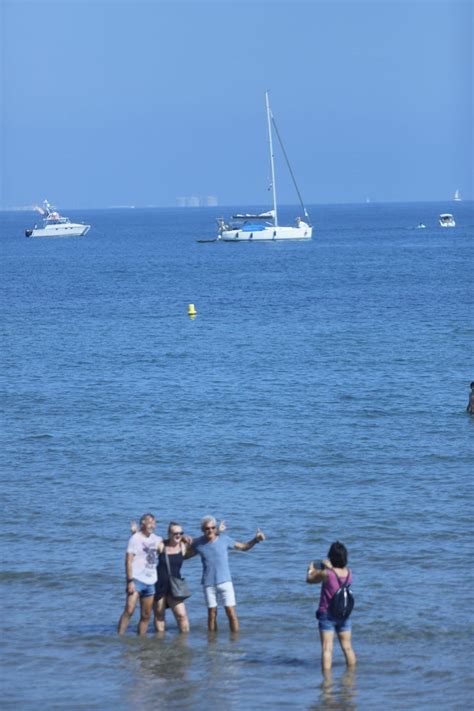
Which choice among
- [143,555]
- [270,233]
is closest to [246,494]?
[143,555]

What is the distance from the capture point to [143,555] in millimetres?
14648

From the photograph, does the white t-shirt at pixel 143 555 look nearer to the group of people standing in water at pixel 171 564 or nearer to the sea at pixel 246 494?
the group of people standing in water at pixel 171 564

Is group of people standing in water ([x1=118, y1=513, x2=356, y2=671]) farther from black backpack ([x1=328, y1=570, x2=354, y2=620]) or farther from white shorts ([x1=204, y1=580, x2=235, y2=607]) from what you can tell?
black backpack ([x1=328, y1=570, x2=354, y2=620])

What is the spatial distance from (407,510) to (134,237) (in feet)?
526

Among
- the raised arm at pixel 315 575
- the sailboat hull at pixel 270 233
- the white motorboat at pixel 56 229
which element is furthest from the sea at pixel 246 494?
the white motorboat at pixel 56 229

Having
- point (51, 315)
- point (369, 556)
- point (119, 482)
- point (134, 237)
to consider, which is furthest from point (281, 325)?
point (134, 237)

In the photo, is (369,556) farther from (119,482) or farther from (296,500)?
(119,482)

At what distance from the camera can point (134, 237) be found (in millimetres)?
180375

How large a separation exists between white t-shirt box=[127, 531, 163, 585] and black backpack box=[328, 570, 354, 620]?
91.9 inches

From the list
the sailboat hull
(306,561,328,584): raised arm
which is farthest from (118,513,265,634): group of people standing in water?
the sailboat hull

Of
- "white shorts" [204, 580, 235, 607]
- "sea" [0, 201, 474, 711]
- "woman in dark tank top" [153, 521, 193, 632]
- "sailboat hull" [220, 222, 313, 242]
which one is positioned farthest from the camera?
"sailboat hull" [220, 222, 313, 242]

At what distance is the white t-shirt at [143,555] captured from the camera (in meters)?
14.6

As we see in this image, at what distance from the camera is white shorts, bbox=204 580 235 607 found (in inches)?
591

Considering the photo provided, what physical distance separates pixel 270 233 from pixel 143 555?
360 feet
